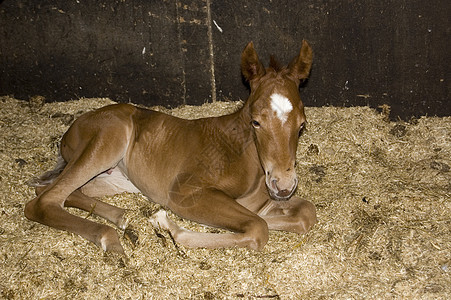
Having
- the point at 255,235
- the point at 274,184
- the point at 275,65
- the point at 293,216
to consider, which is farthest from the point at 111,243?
the point at 275,65

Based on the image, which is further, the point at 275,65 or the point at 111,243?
the point at 275,65

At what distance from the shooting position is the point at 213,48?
218 inches

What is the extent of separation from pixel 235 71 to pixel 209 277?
8.46ft

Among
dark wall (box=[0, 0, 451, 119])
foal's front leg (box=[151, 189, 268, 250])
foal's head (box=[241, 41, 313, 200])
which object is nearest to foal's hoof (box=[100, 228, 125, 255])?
foal's front leg (box=[151, 189, 268, 250])

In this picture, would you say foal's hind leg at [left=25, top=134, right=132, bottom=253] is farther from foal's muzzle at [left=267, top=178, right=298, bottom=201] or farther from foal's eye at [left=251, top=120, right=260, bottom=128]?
foal's eye at [left=251, top=120, right=260, bottom=128]

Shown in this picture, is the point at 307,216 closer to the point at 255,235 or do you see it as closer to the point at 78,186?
the point at 255,235

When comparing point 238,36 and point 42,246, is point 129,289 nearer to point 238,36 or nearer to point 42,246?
point 42,246

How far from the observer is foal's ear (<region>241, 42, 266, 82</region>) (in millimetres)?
4137

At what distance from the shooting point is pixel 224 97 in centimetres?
577

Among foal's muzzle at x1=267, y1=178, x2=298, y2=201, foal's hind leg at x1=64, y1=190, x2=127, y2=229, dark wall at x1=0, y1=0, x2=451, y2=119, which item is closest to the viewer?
foal's muzzle at x1=267, y1=178, x2=298, y2=201

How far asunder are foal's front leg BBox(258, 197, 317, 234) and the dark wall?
1.53 metres

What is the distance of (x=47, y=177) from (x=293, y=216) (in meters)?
2.15

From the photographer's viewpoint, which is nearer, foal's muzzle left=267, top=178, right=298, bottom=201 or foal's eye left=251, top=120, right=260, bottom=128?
foal's muzzle left=267, top=178, right=298, bottom=201

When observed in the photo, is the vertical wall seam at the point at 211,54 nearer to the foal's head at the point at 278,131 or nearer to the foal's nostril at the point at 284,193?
the foal's head at the point at 278,131
